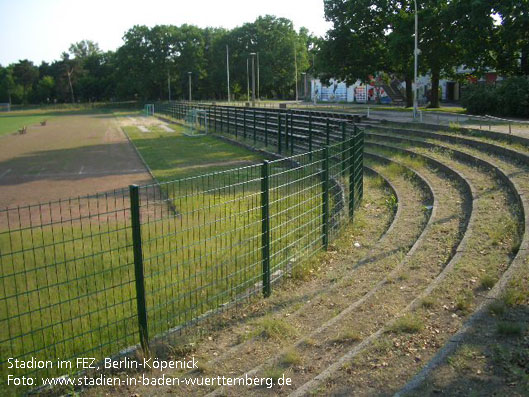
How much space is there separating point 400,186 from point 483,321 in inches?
311

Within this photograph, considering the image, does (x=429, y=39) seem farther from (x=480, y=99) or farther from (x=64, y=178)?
(x=64, y=178)

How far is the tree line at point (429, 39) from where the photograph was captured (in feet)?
101

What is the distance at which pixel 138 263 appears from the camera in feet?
16.6

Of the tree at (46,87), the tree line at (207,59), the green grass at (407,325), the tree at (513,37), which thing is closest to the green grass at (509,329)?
the green grass at (407,325)

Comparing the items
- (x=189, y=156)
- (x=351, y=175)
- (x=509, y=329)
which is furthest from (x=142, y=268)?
(x=189, y=156)

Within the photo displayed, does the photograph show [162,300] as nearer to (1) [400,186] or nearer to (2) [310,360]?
(2) [310,360]

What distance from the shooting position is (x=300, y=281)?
7.14m

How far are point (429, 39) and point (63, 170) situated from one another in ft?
89.4

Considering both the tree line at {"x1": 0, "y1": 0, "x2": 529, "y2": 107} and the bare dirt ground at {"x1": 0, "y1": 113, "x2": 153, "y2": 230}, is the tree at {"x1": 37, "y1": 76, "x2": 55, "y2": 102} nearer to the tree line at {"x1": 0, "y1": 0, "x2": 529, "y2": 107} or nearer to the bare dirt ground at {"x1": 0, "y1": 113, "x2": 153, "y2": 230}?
the tree line at {"x1": 0, "y1": 0, "x2": 529, "y2": 107}

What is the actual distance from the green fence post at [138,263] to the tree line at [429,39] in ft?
97.2

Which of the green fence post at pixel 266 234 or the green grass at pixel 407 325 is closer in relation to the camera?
the green grass at pixel 407 325

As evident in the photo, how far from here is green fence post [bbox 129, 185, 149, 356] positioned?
16.2 feet

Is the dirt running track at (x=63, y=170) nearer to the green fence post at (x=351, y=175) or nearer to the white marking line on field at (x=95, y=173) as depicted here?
the white marking line on field at (x=95, y=173)

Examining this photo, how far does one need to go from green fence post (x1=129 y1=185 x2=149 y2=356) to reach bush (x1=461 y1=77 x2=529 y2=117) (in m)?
24.3
